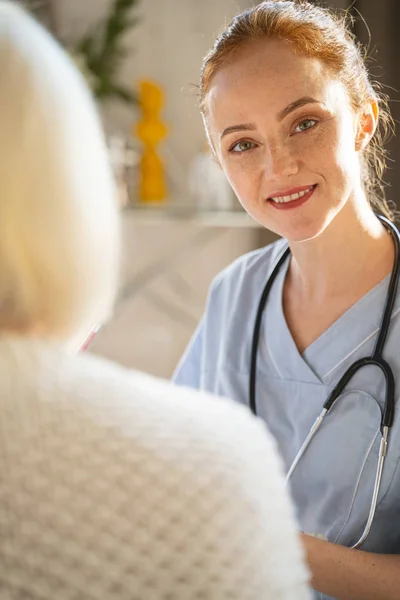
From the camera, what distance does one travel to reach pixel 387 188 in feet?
5.74

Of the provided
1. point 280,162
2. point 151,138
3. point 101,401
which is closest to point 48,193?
point 101,401

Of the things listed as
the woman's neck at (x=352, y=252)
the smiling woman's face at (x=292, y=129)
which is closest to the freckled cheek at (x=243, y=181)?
the smiling woman's face at (x=292, y=129)

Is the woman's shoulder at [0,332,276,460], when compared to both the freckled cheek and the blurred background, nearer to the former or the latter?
the freckled cheek

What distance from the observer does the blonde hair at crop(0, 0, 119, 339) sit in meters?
0.61

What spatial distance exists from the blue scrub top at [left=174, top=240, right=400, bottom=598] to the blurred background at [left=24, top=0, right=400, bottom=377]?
4.64 feet

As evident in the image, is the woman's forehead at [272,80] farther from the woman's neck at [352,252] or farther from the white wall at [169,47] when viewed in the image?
the white wall at [169,47]

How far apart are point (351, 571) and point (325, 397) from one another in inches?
10.3

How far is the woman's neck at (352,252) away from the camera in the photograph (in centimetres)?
119

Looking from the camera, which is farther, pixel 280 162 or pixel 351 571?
pixel 280 162

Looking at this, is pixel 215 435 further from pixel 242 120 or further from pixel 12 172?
pixel 242 120

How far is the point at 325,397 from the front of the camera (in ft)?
3.83

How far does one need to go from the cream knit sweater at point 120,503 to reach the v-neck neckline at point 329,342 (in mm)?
568

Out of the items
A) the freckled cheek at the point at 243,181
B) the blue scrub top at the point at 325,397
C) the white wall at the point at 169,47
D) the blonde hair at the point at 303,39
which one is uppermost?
the white wall at the point at 169,47

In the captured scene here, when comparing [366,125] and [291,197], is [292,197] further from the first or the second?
[366,125]
